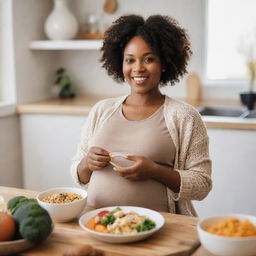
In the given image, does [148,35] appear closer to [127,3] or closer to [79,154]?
[79,154]

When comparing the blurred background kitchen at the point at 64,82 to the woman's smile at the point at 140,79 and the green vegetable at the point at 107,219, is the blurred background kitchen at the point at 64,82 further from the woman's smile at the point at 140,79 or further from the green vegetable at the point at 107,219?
the green vegetable at the point at 107,219

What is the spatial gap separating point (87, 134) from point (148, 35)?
436 millimetres

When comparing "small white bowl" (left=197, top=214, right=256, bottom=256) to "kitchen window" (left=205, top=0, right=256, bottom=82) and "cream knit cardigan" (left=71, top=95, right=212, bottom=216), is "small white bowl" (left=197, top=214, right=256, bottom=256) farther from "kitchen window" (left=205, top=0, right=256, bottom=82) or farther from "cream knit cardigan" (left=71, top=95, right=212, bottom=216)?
"kitchen window" (left=205, top=0, right=256, bottom=82)

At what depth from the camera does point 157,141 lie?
5.97ft

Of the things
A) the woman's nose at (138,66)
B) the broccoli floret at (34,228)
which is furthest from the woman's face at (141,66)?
the broccoli floret at (34,228)

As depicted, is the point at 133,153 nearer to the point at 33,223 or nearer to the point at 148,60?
the point at 148,60

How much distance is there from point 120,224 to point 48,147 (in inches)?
79.2

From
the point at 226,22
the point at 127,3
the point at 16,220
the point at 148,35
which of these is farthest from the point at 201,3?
the point at 16,220

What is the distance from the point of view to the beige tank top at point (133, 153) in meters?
1.77

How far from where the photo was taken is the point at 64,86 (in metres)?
3.75

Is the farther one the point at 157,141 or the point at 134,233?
the point at 157,141

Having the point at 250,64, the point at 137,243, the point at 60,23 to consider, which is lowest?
the point at 137,243

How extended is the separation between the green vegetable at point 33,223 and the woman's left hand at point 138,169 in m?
0.36

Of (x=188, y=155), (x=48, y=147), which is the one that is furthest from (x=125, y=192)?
(x=48, y=147)
